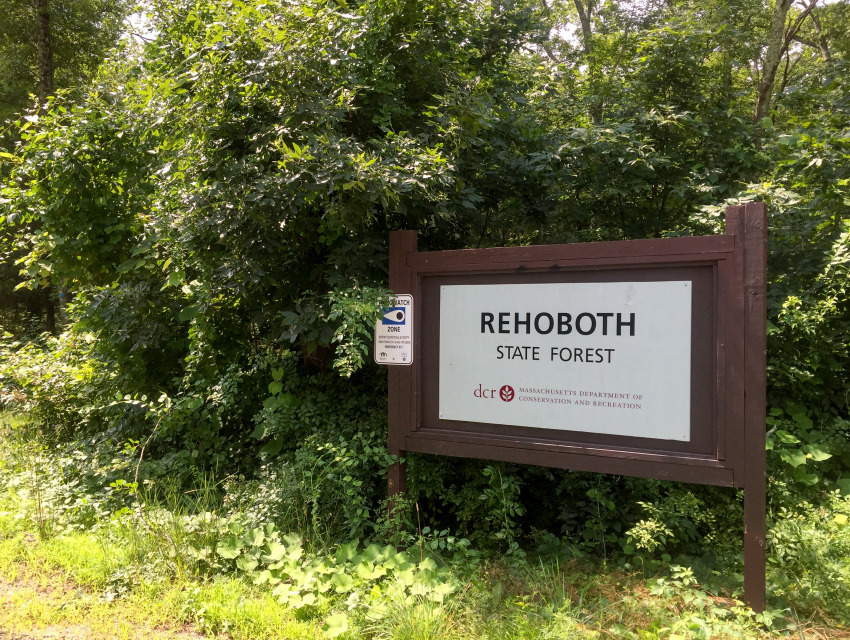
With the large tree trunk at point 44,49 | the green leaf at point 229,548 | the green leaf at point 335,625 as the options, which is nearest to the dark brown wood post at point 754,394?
the green leaf at point 335,625

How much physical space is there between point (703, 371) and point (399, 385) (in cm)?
189

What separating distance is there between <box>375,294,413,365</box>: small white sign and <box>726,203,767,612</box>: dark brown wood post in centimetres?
202

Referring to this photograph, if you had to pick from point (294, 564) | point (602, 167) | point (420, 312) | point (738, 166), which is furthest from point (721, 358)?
point (738, 166)

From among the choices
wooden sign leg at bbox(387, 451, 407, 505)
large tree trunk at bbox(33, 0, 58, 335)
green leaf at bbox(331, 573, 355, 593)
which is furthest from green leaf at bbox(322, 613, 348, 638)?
large tree trunk at bbox(33, 0, 58, 335)

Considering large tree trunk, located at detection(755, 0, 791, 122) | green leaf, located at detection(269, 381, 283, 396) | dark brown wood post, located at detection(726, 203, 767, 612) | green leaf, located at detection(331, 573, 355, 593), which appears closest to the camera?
dark brown wood post, located at detection(726, 203, 767, 612)

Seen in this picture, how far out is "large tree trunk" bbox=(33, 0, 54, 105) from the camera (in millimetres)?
10492

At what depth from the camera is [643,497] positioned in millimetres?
4434

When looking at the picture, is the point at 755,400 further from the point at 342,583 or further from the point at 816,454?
the point at 342,583

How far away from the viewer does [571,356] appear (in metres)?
3.51

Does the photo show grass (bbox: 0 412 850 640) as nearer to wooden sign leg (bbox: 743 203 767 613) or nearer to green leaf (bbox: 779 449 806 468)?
wooden sign leg (bbox: 743 203 767 613)

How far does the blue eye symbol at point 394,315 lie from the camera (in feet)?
13.2

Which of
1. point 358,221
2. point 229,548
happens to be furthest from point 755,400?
point 229,548

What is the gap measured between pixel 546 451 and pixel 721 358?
1.10m

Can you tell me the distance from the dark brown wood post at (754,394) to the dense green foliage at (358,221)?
0.38m
